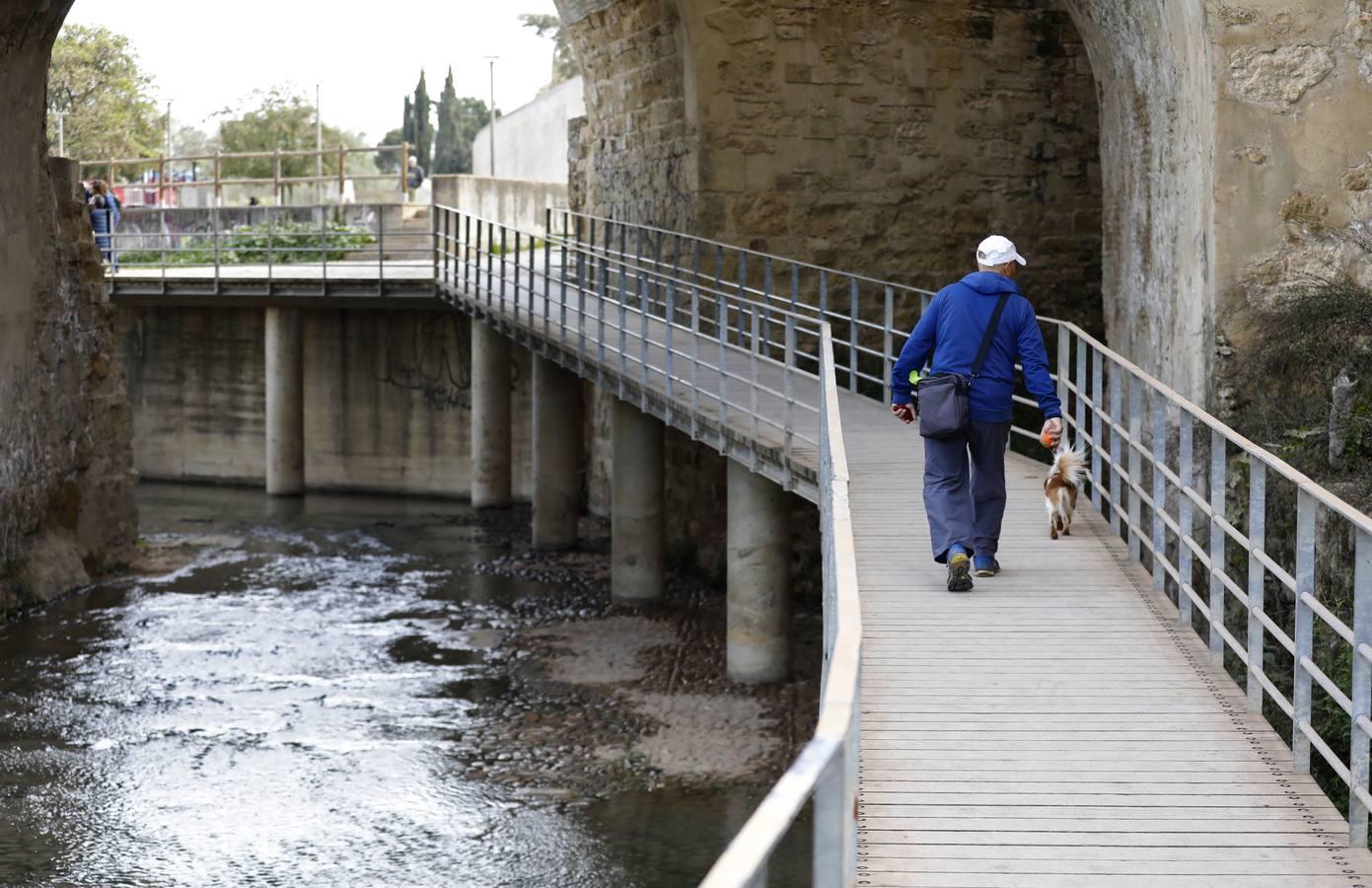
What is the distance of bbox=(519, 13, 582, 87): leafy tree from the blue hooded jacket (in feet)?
159

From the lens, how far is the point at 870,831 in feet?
15.7

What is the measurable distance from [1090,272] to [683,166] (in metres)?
3.33

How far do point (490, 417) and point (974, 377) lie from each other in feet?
45.1

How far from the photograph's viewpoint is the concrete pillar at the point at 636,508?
14.8 meters

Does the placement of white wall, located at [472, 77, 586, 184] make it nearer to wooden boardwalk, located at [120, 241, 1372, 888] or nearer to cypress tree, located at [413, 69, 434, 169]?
cypress tree, located at [413, 69, 434, 169]

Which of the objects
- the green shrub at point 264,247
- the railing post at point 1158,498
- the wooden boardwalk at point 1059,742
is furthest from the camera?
the green shrub at point 264,247

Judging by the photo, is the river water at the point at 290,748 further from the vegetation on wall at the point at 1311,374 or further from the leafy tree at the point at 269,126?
the leafy tree at the point at 269,126

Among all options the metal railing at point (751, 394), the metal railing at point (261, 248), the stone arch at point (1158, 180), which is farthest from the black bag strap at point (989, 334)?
the metal railing at point (261, 248)

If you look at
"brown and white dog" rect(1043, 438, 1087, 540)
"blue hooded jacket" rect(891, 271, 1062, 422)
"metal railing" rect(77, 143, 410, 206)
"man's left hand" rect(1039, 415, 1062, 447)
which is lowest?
"brown and white dog" rect(1043, 438, 1087, 540)

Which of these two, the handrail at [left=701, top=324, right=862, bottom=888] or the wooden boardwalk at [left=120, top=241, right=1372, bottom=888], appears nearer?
the handrail at [left=701, top=324, right=862, bottom=888]

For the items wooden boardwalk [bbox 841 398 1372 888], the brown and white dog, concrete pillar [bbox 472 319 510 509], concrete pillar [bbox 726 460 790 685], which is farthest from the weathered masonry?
wooden boardwalk [bbox 841 398 1372 888]

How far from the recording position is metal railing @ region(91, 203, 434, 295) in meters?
21.8

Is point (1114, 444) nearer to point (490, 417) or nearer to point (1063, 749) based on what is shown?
point (1063, 749)

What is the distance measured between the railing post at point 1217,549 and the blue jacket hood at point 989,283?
98 centimetres
